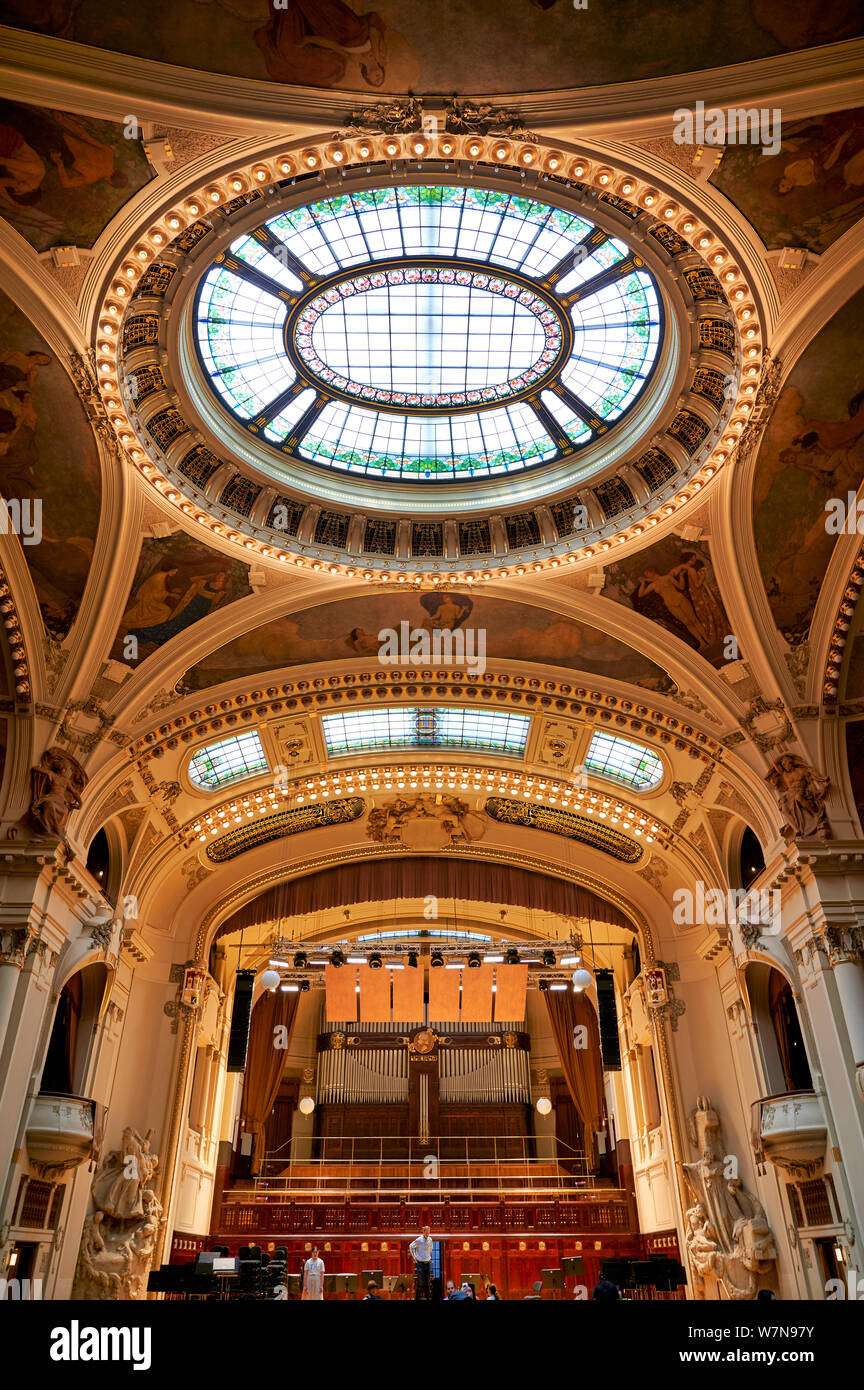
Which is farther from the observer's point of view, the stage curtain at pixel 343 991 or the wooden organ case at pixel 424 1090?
the wooden organ case at pixel 424 1090

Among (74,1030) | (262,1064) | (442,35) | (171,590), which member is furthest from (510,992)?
(442,35)

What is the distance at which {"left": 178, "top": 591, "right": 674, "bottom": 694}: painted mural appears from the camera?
57.0 ft

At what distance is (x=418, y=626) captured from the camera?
18.0 m

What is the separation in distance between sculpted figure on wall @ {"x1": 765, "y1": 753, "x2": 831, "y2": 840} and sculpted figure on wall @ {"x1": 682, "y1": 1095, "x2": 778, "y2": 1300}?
7.90 m

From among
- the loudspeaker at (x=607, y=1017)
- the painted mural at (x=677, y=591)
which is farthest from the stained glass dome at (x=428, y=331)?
the loudspeaker at (x=607, y=1017)

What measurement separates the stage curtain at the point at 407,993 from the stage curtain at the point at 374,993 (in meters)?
0.29

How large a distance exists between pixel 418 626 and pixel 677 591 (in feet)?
17.1

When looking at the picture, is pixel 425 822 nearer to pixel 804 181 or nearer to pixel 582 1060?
pixel 582 1060

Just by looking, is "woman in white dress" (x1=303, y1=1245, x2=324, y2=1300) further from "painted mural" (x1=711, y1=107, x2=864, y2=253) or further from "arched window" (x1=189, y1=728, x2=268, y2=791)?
"painted mural" (x1=711, y1=107, x2=864, y2=253)

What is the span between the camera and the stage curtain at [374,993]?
24703 millimetres

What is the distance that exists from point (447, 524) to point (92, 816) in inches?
356

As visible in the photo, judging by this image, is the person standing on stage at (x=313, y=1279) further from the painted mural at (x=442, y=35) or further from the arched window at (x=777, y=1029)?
the painted mural at (x=442, y=35)

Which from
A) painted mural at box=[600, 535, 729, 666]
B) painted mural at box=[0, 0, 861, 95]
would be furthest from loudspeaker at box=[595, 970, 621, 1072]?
painted mural at box=[0, 0, 861, 95]

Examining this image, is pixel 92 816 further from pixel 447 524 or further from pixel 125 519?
pixel 447 524
